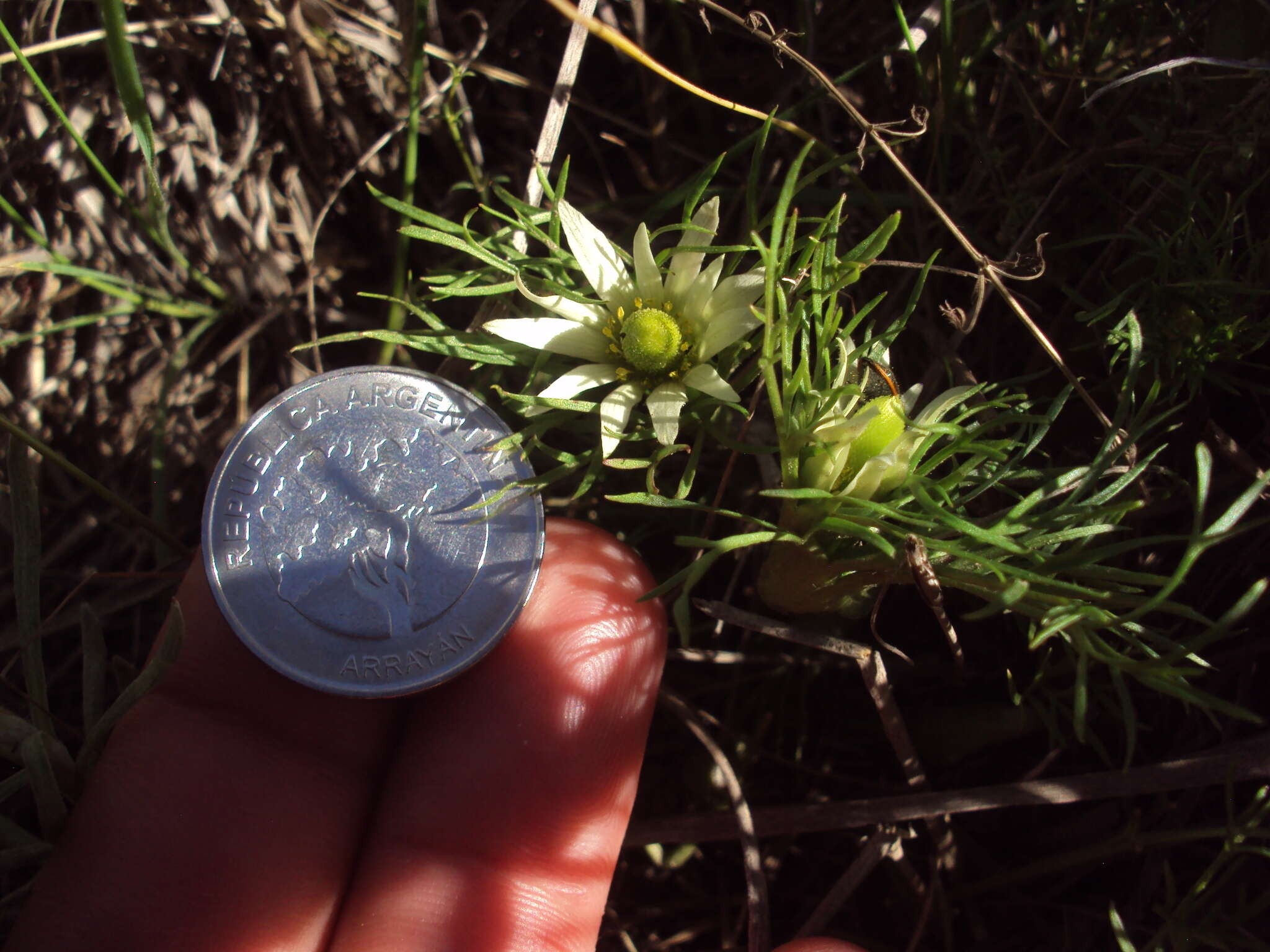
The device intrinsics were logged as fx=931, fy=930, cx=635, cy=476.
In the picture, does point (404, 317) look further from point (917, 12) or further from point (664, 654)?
point (917, 12)

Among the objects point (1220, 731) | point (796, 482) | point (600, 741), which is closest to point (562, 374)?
point (796, 482)

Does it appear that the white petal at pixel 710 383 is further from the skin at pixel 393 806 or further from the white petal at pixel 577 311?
the skin at pixel 393 806

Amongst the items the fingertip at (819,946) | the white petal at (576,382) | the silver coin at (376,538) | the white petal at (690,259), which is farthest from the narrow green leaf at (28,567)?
the fingertip at (819,946)

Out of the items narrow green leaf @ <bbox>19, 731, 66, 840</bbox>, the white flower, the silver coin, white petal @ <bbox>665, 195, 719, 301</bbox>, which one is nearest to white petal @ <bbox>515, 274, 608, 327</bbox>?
the white flower

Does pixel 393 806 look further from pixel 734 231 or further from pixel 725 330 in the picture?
pixel 734 231

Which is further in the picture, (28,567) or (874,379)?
(28,567)

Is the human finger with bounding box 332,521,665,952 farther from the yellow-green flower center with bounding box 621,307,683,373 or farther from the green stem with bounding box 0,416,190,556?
the green stem with bounding box 0,416,190,556

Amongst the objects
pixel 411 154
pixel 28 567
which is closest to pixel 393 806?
pixel 28 567
